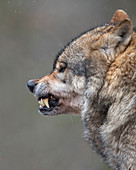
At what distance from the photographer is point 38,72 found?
7.10 m

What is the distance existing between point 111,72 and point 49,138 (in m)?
4.53

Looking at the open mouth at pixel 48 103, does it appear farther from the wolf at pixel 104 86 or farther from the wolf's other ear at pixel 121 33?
the wolf's other ear at pixel 121 33

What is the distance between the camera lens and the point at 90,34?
3.20 meters

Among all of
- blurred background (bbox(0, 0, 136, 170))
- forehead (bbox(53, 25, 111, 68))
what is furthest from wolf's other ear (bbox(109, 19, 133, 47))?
blurred background (bbox(0, 0, 136, 170))

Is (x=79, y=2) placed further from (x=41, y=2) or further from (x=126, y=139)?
(x=126, y=139)

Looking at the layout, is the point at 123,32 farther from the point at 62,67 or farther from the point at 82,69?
the point at 62,67

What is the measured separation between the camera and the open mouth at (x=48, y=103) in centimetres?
343

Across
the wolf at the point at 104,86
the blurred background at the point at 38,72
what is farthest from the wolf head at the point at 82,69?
the blurred background at the point at 38,72

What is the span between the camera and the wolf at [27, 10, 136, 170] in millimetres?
2672

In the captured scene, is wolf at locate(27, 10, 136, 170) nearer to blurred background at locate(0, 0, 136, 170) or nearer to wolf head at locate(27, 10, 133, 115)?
wolf head at locate(27, 10, 133, 115)

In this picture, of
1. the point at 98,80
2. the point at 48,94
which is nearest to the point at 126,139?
the point at 98,80

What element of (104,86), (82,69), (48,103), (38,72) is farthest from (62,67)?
(38,72)

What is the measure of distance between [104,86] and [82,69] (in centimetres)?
34

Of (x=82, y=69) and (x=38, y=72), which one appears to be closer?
(x=82, y=69)
